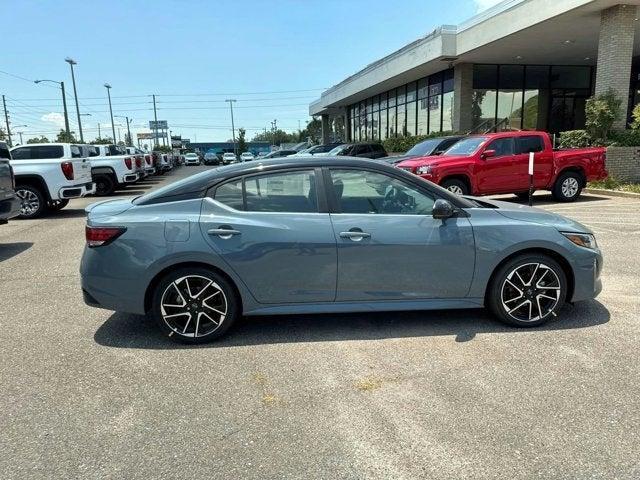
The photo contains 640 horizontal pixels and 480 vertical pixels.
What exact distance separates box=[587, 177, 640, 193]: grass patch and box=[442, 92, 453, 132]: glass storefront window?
11286mm

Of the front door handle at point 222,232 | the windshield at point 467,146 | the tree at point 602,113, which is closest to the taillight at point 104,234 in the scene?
the front door handle at point 222,232

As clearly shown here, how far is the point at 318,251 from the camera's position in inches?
163

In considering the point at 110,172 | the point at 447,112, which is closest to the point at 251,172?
the point at 110,172

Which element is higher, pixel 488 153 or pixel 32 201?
pixel 488 153

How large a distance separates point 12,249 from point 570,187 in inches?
487

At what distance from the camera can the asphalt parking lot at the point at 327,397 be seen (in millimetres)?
2705

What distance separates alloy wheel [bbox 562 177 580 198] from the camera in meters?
12.8

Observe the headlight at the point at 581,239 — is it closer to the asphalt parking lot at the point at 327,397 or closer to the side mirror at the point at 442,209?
the asphalt parking lot at the point at 327,397

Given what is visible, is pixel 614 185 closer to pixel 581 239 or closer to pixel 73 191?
pixel 581 239

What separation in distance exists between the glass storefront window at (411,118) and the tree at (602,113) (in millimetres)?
14457

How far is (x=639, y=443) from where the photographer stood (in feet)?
9.20

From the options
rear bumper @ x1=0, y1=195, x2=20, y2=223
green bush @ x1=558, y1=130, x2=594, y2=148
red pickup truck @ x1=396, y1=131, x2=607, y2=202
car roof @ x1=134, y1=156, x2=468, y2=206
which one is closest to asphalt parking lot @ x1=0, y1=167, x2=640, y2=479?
car roof @ x1=134, y1=156, x2=468, y2=206

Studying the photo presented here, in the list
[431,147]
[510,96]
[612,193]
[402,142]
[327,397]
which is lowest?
[327,397]

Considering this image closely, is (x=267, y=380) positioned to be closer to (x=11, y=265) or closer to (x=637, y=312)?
(x=637, y=312)
